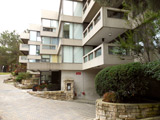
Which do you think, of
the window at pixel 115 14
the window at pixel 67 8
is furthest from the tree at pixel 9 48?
the window at pixel 115 14

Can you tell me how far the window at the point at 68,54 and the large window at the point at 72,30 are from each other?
130 cm

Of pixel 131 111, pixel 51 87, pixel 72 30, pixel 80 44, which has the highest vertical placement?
pixel 72 30

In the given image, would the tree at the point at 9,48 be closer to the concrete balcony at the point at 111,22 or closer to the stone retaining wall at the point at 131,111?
the concrete balcony at the point at 111,22

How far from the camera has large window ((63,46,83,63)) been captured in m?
14.9

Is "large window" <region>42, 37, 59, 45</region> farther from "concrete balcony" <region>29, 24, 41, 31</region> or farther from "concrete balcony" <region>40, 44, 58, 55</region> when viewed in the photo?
"concrete balcony" <region>29, 24, 41, 31</region>

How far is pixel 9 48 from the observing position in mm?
35406

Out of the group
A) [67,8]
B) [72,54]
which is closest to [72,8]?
[67,8]

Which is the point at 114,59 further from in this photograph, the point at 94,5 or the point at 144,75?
the point at 94,5

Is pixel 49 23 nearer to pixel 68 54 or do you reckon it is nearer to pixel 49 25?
pixel 49 25

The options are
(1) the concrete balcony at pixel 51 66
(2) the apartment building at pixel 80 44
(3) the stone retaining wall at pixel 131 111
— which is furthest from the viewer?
(1) the concrete balcony at pixel 51 66

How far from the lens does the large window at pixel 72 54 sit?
48.9ft

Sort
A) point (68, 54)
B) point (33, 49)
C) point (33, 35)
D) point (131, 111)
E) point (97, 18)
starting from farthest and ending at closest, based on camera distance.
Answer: point (33, 35) → point (33, 49) → point (68, 54) → point (97, 18) → point (131, 111)

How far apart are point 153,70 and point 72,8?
1249cm

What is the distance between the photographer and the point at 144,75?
20.2 ft
